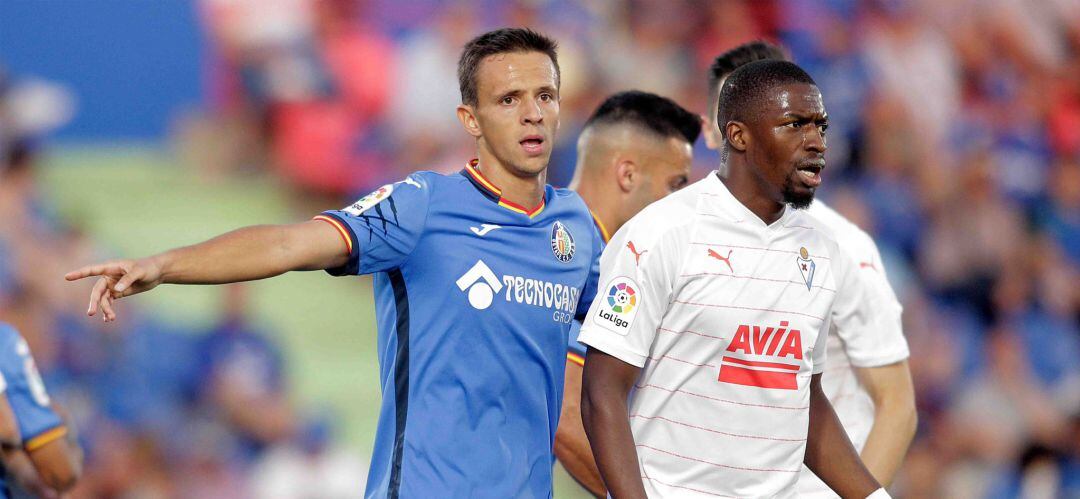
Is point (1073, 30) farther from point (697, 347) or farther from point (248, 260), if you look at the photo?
point (248, 260)

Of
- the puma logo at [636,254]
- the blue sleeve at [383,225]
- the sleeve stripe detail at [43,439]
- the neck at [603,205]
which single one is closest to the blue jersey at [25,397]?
the sleeve stripe detail at [43,439]

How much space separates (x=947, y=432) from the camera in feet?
32.7

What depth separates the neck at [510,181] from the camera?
3.63 meters

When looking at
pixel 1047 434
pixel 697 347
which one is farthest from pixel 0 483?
pixel 1047 434

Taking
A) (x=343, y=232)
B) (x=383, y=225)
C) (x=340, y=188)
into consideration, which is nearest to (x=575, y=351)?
(x=383, y=225)

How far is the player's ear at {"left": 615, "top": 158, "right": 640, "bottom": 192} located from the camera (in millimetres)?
4828

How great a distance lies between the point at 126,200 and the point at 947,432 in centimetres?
630

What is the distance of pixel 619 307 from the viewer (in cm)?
342

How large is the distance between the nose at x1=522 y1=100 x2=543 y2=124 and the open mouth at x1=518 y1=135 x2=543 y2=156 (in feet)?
0.15

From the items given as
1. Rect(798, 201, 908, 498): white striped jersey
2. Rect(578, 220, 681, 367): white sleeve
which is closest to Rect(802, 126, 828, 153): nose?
Rect(578, 220, 681, 367): white sleeve

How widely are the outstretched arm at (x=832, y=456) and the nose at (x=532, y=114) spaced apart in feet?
3.58

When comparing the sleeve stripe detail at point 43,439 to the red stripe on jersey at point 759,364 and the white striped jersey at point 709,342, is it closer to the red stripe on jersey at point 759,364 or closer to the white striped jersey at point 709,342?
the white striped jersey at point 709,342

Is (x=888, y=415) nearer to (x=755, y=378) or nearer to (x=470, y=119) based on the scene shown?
(x=755, y=378)

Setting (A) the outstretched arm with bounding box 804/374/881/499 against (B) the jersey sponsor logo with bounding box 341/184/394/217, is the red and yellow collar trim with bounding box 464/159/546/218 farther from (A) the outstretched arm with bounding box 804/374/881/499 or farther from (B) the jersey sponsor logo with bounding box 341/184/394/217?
(A) the outstretched arm with bounding box 804/374/881/499
